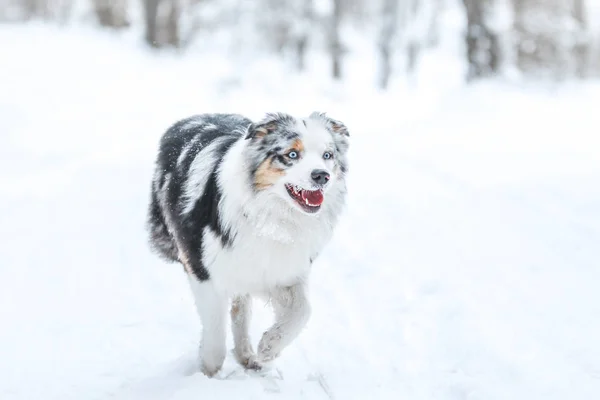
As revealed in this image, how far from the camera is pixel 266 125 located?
3879 millimetres

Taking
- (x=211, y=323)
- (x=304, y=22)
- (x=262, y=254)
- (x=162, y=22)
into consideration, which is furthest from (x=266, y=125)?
(x=304, y=22)

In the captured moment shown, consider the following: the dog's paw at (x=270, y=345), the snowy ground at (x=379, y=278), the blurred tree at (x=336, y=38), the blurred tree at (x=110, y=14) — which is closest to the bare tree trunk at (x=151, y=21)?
the blurred tree at (x=110, y=14)

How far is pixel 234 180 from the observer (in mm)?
3912

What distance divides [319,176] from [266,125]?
0.52 meters

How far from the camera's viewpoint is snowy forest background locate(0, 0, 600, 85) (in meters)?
15.9

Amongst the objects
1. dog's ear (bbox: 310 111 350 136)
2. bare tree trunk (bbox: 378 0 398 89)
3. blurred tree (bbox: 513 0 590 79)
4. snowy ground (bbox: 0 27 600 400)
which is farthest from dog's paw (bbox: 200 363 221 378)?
bare tree trunk (bbox: 378 0 398 89)

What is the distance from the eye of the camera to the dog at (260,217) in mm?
3809

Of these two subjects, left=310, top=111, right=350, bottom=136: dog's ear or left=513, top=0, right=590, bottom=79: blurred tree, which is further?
left=513, top=0, right=590, bottom=79: blurred tree

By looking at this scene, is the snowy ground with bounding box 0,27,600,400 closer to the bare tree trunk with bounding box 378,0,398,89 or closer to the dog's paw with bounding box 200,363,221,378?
the dog's paw with bounding box 200,363,221,378

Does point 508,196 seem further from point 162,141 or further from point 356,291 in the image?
point 162,141

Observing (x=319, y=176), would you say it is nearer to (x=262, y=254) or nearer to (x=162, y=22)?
(x=262, y=254)

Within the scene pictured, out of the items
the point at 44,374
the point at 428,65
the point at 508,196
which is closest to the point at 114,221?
the point at 44,374

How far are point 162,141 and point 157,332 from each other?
1578 millimetres

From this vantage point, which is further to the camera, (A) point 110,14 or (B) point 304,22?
(B) point 304,22
